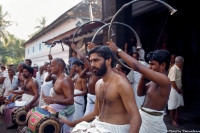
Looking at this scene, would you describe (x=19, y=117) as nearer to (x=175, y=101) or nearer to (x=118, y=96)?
(x=118, y=96)

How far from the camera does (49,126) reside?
3906mm

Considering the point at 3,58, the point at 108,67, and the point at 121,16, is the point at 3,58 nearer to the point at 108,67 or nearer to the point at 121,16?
the point at 121,16

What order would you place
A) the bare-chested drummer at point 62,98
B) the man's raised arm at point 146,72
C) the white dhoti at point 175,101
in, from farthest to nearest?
1. the white dhoti at point 175,101
2. the bare-chested drummer at point 62,98
3. the man's raised arm at point 146,72

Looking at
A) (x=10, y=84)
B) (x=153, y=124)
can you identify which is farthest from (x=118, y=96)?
(x=10, y=84)

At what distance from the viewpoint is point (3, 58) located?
48.1 m

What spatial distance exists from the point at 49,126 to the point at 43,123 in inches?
4.7

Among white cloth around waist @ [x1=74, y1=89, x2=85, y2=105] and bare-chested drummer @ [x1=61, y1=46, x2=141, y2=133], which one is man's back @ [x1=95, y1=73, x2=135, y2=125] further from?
white cloth around waist @ [x1=74, y1=89, x2=85, y2=105]

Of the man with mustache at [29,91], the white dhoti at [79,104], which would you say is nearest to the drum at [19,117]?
the man with mustache at [29,91]

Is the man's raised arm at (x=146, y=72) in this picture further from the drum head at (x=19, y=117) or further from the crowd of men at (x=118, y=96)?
the drum head at (x=19, y=117)

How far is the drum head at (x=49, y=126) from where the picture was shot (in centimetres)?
386

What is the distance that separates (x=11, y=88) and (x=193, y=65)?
6.70 m

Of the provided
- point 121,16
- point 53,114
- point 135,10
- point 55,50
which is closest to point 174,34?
point 135,10

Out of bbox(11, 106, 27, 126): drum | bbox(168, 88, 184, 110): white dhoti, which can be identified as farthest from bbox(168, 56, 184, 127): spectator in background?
bbox(11, 106, 27, 126): drum

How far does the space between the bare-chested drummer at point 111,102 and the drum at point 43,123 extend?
1.42 metres
